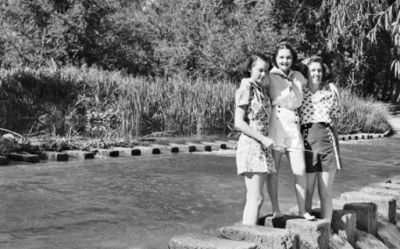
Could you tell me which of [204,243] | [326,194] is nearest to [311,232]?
[326,194]

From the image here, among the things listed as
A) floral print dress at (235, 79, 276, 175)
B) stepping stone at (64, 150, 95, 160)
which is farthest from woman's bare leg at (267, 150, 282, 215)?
stepping stone at (64, 150, 95, 160)

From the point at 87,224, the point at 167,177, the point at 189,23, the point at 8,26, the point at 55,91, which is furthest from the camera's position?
the point at 189,23

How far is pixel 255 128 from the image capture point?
3.90m

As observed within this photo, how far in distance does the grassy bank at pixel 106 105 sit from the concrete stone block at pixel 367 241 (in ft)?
23.3

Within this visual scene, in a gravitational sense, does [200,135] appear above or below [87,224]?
above

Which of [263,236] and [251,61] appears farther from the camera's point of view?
[251,61]

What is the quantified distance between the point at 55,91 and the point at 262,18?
35.1ft

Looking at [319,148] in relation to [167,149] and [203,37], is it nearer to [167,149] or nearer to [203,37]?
[167,149]

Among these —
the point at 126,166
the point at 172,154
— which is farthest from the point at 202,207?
the point at 172,154

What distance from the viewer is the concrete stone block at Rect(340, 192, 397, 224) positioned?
16.9ft

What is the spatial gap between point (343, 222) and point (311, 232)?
0.65m

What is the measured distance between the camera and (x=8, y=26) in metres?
21.9

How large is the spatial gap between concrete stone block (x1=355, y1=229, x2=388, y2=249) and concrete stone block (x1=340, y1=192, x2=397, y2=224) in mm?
367

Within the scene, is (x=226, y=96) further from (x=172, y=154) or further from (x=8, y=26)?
(x=8, y=26)
